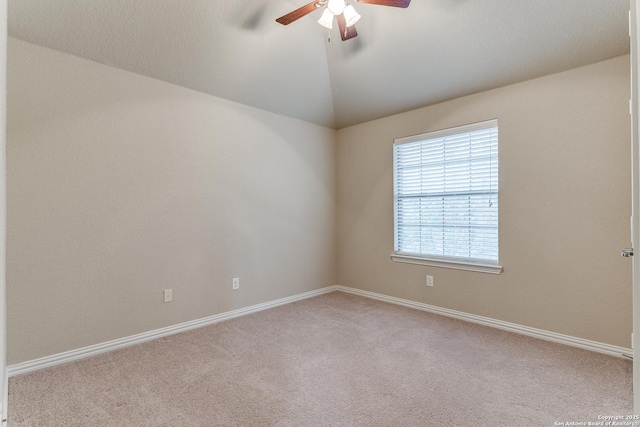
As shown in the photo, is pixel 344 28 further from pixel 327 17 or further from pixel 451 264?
pixel 451 264

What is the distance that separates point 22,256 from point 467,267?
12.3 ft

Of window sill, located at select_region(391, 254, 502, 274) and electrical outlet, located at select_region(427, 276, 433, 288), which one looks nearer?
window sill, located at select_region(391, 254, 502, 274)

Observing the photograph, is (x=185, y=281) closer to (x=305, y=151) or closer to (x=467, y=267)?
(x=305, y=151)

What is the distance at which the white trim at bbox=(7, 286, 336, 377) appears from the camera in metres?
2.27

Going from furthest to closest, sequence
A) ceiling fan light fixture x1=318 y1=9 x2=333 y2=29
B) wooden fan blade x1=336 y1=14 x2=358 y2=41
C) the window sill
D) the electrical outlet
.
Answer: the electrical outlet < the window sill < wooden fan blade x1=336 y1=14 x2=358 y2=41 < ceiling fan light fixture x1=318 y1=9 x2=333 y2=29

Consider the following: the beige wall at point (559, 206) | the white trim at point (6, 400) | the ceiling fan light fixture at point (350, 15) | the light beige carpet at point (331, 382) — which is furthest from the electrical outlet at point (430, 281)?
the white trim at point (6, 400)

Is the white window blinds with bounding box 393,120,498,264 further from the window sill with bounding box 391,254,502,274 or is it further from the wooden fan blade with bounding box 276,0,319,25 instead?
the wooden fan blade with bounding box 276,0,319,25

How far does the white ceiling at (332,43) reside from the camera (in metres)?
2.32

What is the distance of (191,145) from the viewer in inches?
122

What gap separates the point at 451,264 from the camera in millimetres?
3420

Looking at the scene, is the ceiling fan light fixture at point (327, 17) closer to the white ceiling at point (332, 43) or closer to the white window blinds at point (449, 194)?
the white ceiling at point (332, 43)

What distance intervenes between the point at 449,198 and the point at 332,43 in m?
2.01

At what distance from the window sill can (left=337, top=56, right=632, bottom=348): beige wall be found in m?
0.06

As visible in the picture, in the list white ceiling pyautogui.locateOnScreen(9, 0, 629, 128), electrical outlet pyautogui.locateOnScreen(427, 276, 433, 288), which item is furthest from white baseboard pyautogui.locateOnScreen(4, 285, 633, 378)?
white ceiling pyautogui.locateOnScreen(9, 0, 629, 128)
